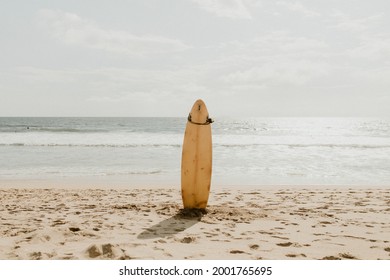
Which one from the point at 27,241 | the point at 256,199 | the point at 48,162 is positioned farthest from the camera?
the point at 48,162

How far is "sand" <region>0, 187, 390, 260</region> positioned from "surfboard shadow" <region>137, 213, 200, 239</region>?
0.04 ft

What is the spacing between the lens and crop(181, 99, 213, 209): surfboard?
5.43m

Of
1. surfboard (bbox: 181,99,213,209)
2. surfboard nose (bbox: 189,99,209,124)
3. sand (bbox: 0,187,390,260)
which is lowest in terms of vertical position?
sand (bbox: 0,187,390,260)

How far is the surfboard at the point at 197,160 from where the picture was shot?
5.43 m

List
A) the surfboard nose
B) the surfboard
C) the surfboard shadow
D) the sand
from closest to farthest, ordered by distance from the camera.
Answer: the sand < the surfboard shadow < the surfboard < the surfboard nose

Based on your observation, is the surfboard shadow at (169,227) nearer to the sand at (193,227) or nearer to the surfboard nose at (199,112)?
the sand at (193,227)

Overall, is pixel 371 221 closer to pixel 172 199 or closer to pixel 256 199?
pixel 256 199

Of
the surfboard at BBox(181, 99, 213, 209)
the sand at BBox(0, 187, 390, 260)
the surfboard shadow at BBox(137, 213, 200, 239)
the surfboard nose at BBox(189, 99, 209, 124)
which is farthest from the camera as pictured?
the surfboard nose at BBox(189, 99, 209, 124)

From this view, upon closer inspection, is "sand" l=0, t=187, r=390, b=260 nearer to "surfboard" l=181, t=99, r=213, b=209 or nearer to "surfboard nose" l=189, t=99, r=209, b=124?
"surfboard" l=181, t=99, r=213, b=209

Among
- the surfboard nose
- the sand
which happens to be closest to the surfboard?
the surfboard nose

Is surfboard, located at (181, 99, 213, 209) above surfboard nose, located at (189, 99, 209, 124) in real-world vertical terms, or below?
below
